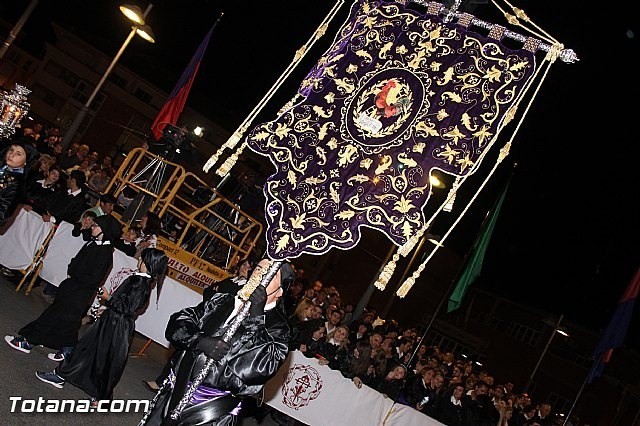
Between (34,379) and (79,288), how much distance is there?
4.48 feet

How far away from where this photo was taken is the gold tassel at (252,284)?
A: 16.0ft

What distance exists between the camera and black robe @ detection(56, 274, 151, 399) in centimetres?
680

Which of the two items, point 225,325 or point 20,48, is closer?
point 225,325

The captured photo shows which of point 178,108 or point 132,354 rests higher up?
point 178,108

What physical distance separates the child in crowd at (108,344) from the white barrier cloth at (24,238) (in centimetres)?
334

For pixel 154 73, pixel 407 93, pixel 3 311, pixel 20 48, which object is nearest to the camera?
pixel 407 93

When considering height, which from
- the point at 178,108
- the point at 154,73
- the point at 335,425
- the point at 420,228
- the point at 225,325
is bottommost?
the point at 335,425

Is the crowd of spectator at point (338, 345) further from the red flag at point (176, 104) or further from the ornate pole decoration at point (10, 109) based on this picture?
the ornate pole decoration at point (10, 109)

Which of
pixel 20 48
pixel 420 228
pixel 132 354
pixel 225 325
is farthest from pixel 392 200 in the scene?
pixel 20 48

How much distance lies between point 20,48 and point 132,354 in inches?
2105

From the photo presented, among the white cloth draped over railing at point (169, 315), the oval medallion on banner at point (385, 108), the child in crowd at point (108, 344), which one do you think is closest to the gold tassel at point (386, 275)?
the oval medallion on banner at point (385, 108)

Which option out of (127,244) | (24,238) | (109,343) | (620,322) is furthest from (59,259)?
(620,322)

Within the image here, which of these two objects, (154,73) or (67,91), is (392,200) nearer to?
(154,73)

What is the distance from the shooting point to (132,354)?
9.83m
